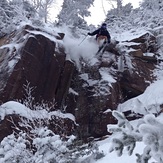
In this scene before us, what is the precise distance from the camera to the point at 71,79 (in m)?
12.3

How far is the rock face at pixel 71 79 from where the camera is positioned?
35.0ft

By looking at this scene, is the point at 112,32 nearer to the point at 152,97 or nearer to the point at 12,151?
the point at 152,97

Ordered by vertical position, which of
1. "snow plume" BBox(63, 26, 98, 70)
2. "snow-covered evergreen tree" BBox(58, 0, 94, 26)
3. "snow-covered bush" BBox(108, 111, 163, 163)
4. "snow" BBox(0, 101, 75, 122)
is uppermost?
"snow-covered evergreen tree" BBox(58, 0, 94, 26)

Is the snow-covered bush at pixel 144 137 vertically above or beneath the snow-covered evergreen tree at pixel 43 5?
beneath

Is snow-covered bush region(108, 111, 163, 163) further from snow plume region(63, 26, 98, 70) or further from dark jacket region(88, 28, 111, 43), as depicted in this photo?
dark jacket region(88, 28, 111, 43)

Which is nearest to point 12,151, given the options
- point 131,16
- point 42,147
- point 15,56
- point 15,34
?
point 42,147

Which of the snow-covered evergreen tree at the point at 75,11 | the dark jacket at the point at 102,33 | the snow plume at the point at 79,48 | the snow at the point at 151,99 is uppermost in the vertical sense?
the snow-covered evergreen tree at the point at 75,11

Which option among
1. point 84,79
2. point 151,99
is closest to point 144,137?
point 151,99

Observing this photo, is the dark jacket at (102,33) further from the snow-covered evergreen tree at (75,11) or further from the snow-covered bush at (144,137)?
the snow-covered bush at (144,137)

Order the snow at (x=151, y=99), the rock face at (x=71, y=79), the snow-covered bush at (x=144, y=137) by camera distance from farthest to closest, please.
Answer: the snow at (x=151, y=99) < the rock face at (x=71, y=79) < the snow-covered bush at (x=144, y=137)

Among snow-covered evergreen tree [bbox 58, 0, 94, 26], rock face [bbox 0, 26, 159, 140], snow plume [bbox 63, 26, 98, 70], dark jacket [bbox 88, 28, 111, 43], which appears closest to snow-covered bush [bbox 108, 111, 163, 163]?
rock face [bbox 0, 26, 159, 140]

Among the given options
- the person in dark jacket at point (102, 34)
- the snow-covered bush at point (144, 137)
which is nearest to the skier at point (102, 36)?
the person in dark jacket at point (102, 34)

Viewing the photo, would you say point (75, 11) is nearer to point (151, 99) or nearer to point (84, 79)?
point (84, 79)

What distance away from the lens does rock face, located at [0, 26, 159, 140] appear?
10667 mm
